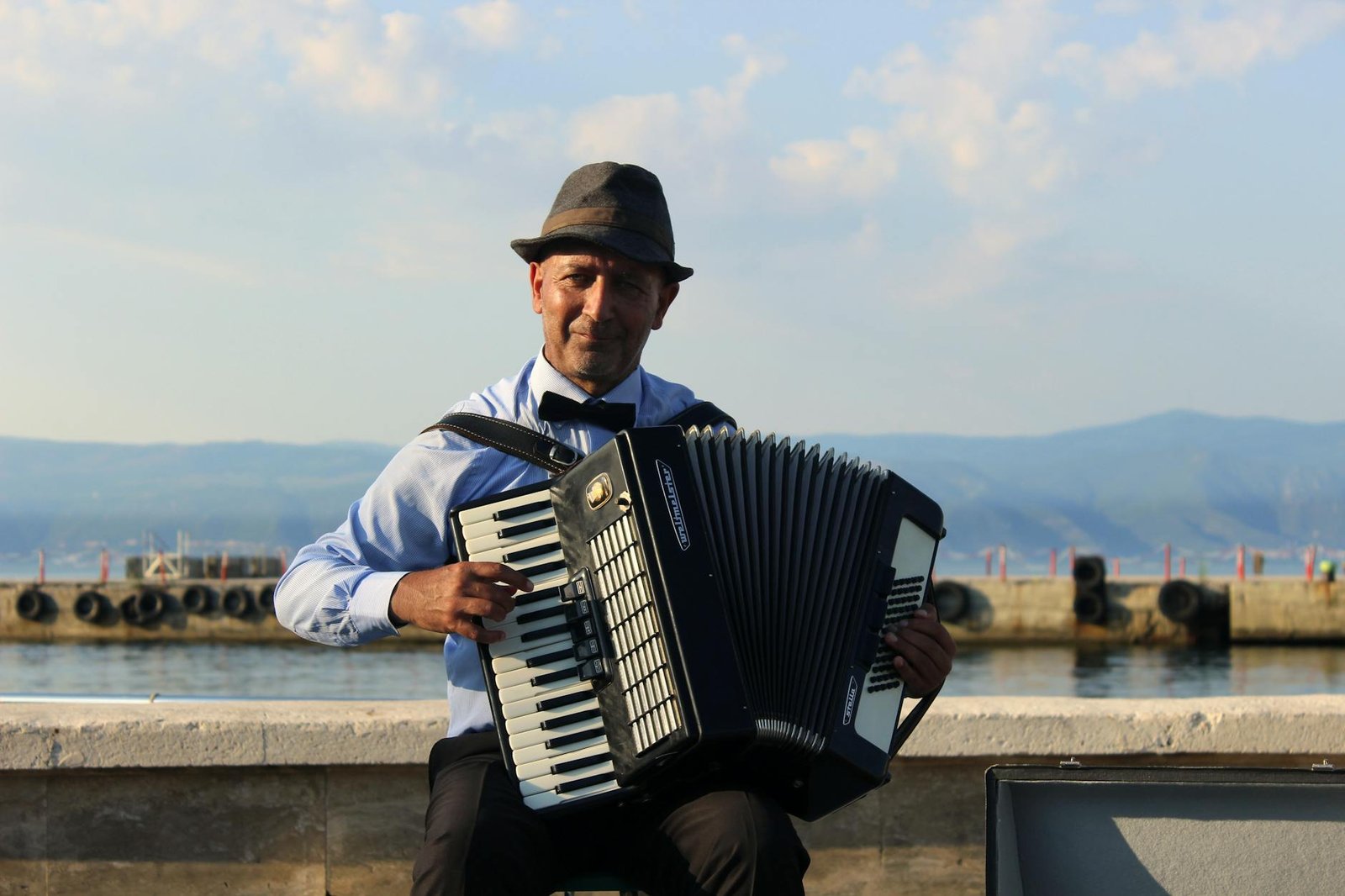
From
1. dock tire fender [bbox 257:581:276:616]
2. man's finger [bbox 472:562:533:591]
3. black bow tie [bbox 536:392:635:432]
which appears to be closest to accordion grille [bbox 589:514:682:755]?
man's finger [bbox 472:562:533:591]

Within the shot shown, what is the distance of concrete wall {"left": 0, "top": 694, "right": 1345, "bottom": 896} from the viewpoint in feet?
12.0

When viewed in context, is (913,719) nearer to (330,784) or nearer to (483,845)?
(483,845)

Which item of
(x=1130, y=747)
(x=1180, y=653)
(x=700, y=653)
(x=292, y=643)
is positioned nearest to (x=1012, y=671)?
(x=1180, y=653)

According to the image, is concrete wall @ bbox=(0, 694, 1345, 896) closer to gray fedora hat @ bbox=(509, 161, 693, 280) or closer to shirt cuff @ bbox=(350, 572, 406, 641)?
shirt cuff @ bbox=(350, 572, 406, 641)

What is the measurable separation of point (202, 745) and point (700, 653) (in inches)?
69.9

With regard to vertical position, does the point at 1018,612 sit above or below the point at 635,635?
below

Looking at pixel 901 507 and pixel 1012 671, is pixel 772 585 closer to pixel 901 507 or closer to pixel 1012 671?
pixel 901 507

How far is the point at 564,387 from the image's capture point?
3041mm

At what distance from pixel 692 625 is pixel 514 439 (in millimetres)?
666

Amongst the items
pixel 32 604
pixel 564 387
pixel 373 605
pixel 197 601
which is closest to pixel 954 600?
pixel 197 601

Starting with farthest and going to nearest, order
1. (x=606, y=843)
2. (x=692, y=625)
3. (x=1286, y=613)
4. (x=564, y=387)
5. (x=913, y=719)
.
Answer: (x=1286, y=613), (x=564, y=387), (x=913, y=719), (x=606, y=843), (x=692, y=625)

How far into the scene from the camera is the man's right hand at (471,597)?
247 centimetres

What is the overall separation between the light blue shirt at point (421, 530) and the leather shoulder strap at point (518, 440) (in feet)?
0.07

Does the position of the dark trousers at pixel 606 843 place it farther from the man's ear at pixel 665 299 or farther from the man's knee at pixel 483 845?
the man's ear at pixel 665 299
